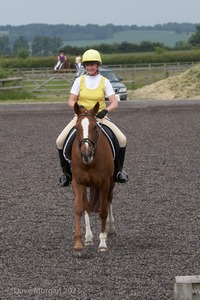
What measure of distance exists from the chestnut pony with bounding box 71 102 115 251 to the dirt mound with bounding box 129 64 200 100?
2427 centimetres

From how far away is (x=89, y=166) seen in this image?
8.45 m

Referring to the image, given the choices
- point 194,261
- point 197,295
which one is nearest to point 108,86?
point 194,261

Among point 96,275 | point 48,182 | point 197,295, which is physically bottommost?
point 48,182

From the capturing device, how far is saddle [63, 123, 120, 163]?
29.0 feet

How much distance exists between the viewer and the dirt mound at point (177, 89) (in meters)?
33.8

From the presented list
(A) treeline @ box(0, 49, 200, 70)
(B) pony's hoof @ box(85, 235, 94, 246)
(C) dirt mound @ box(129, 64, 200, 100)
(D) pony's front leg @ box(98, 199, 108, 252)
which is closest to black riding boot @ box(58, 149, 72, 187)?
(D) pony's front leg @ box(98, 199, 108, 252)

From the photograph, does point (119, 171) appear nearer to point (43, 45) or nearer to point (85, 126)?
point (85, 126)

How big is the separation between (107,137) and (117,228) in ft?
4.17

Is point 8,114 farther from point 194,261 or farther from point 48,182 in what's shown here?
point 194,261

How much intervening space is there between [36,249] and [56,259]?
0.54 meters

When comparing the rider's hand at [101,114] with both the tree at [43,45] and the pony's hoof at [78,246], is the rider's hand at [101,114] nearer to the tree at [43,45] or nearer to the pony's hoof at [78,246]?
the pony's hoof at [78,246]

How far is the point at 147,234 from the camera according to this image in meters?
9.23

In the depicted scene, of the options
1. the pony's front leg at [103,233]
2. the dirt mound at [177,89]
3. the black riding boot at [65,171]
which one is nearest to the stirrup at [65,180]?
the black riding boot at [65,171]

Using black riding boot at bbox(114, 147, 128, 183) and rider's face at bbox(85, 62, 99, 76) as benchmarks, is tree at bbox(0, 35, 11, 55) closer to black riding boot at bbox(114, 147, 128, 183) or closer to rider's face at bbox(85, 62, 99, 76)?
black riding boot at bbox(114, 147, 128, 183)
